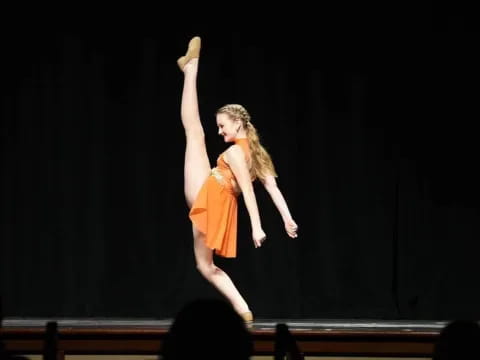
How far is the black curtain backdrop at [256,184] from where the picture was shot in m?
6.02

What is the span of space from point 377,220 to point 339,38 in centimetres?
136

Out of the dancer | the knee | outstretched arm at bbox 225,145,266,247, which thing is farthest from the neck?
the knee

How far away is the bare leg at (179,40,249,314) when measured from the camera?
16.5ft

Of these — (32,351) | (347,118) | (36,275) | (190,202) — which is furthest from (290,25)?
(32,351)

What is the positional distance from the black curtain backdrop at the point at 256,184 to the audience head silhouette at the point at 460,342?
4.24 meters

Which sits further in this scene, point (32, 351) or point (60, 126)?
point (60, 126)

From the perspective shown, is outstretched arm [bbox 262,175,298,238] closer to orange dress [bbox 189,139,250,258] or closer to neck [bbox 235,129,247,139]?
orange dress [bbox 189,139,250,258]

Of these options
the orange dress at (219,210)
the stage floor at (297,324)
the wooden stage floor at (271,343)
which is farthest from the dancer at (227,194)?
the wooden stage floor at (271,343)

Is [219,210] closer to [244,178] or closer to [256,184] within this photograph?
[244,178]

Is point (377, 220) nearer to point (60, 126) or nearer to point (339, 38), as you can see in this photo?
point (339, 38)

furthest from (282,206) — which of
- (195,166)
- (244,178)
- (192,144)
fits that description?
(192,144)

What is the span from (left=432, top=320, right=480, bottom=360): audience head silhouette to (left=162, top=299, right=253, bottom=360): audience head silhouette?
1.52ft

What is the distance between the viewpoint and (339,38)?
6.01 m

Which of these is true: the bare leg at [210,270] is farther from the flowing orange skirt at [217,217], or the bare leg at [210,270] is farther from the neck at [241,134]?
the neck at [241,134]
